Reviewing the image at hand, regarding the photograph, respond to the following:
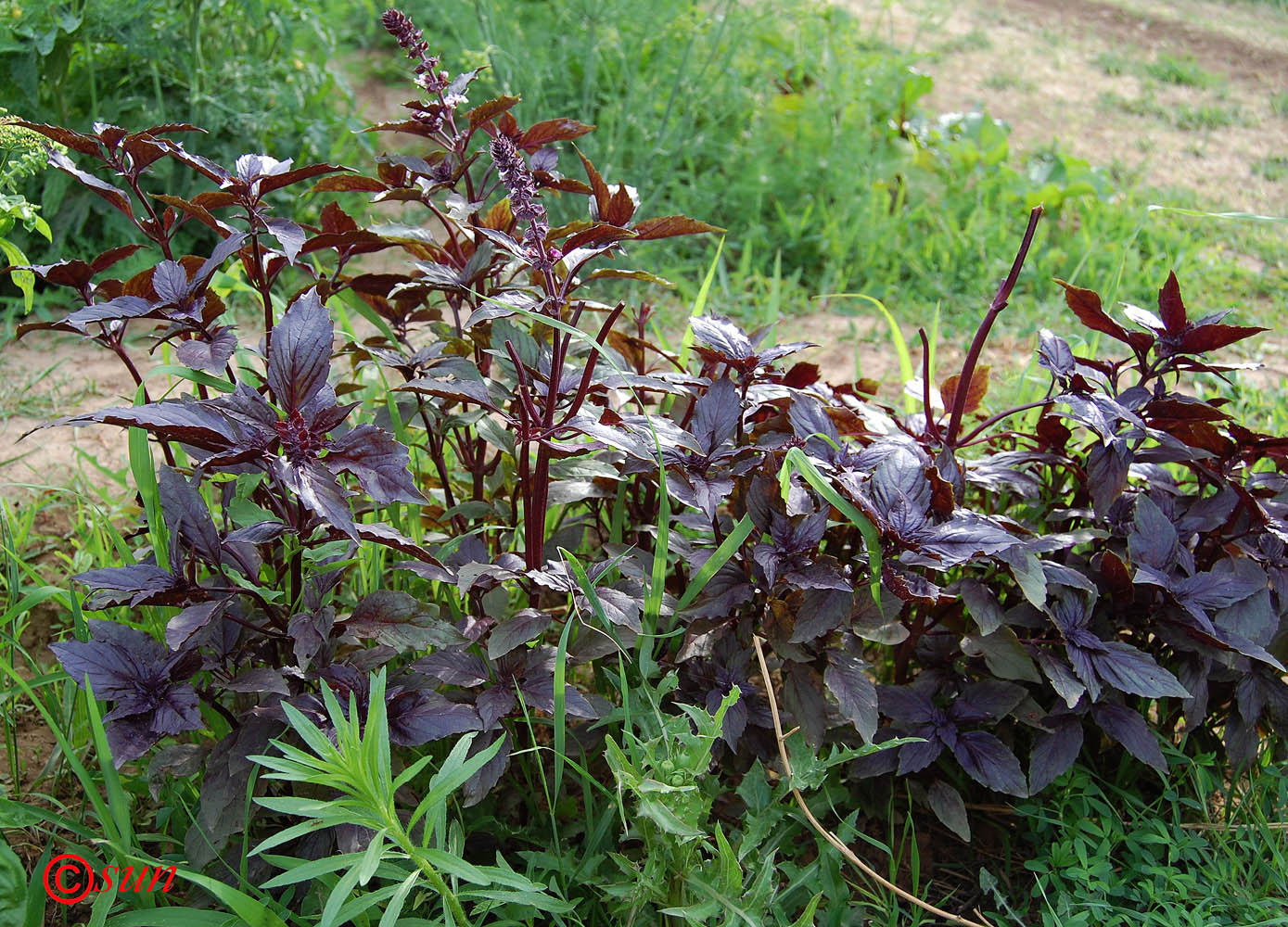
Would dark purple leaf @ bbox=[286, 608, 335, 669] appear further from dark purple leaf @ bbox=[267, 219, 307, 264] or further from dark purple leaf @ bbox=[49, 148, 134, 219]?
dark purple leaf @ bbox=[49, 148, 134, 219]

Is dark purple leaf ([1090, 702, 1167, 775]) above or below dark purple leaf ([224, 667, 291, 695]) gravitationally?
below

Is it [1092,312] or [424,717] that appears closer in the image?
[424,717]

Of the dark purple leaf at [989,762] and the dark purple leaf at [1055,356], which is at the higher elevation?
the dark purple leaf at [1055,356]

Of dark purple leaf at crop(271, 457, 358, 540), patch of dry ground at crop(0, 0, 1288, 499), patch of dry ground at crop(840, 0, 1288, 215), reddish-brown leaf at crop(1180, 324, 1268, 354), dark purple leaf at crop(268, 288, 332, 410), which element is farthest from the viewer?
patch of dry ground at crop(840, 0, 1288, 215)

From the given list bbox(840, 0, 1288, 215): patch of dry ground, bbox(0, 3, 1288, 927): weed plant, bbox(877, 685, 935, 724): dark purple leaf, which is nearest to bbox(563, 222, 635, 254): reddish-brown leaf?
bbox(0, 3, 1288, 927): weed plant

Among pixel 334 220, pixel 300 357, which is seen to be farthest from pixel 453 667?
pixel 334 220

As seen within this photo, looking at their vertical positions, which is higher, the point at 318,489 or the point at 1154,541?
the point at 318,489

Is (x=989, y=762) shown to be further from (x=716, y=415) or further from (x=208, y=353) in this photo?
(x=208, y=353)

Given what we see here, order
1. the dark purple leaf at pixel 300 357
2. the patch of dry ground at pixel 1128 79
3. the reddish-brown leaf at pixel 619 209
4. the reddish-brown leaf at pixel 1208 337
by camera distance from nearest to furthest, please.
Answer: the dark purple leaf at pixel 300 357, the reddish-brown leaf at pixel 619 209, the reddish-brown leaf at pixel 1208 337, the patch of dry ground at pixel 1128 79

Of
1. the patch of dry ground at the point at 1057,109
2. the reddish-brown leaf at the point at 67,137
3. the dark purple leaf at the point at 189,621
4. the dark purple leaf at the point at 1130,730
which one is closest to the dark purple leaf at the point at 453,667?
the dark purple leaf at the point at 189,621

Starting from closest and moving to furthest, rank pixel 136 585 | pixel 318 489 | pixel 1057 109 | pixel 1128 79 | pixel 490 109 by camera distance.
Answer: pixel 318 489
pixel 136 585
pixel 490 109
pixel 1057 109
pixel 1128 79

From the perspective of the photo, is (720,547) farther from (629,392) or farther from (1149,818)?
(1149,818)

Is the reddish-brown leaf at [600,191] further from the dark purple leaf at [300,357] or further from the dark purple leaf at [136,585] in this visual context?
the dark purple leaf at [136,585]

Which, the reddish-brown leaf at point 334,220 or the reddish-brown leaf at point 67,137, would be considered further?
the reddish-brown leaf at point 334,220
